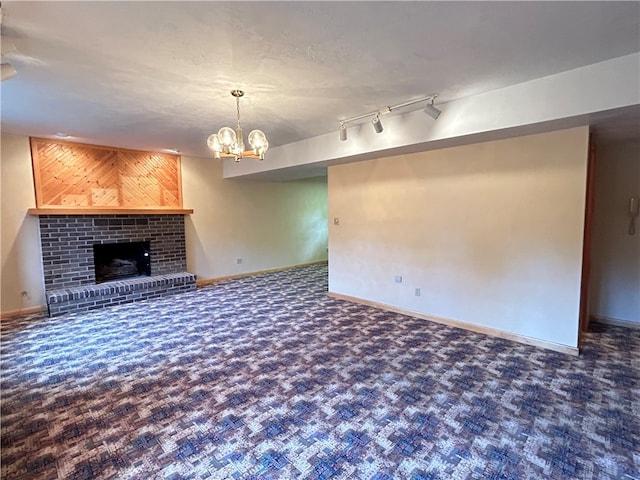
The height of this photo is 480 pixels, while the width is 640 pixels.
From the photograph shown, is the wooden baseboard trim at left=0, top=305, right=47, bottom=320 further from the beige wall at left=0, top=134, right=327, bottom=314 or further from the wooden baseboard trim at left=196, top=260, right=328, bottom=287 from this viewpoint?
the wooden baseboard trim at left=196, top=260, right=328, bottom=287

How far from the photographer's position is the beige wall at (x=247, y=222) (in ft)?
21.6

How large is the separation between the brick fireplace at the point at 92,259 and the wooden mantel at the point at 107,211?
78 millimetres

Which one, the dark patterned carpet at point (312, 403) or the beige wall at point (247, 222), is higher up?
the beige wall at point (247, 222)

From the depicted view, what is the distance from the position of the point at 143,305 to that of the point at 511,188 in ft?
18.0

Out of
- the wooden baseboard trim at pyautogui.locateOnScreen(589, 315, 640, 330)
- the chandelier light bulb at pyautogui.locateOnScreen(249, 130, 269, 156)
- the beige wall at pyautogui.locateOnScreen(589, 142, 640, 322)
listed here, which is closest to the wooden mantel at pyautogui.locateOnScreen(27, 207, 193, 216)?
the chandelier light bulb at pyautogui.locateOnScreen(249, 130, 269, 156)

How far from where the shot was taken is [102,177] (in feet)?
17.7

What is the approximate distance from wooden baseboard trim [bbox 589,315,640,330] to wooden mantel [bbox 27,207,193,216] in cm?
686

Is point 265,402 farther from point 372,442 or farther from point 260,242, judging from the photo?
point 260,242

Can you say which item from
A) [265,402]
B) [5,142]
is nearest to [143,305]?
[5,142]

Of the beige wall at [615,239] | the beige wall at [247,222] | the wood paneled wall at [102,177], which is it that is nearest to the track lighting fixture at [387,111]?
the beige wall at [615,239]

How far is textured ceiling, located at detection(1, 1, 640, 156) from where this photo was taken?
1876 mm

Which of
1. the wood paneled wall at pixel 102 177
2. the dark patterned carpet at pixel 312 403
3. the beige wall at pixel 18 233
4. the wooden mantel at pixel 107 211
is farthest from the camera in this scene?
the wood paneled wall at pixel 102 177

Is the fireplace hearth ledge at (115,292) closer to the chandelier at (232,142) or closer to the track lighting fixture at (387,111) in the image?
the chandelier at (232,142)

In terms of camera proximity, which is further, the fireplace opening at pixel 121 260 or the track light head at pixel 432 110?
the fireplace opening at pixel 121 260
